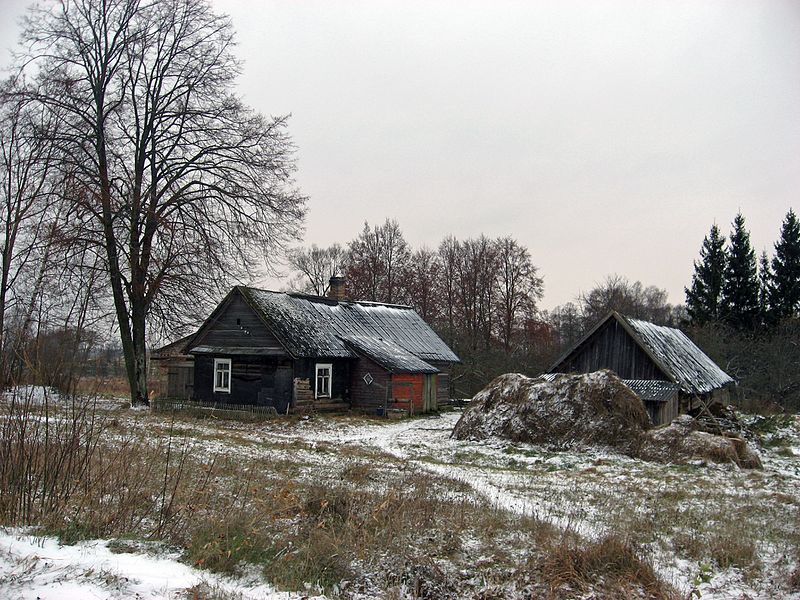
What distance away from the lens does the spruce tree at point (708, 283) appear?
46.9 meters

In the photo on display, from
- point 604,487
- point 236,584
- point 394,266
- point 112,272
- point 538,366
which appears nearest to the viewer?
point 236,584

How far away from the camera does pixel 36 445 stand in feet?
22.4

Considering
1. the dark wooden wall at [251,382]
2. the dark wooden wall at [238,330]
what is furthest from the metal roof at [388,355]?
the dark wooden wall at [238,330]

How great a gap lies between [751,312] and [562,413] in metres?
34.1

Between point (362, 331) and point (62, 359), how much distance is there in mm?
25376

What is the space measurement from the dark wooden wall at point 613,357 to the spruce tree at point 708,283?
84.7 ft

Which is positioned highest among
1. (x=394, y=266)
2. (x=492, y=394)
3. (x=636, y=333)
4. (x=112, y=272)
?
(x=394, y=266)

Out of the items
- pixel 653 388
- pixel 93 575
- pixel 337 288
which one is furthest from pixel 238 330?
pixel 93 575

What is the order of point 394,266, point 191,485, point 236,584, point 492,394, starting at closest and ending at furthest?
point 236,584 < point 191,485 < point 492,394 < point 394,266

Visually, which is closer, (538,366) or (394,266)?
(538,366)

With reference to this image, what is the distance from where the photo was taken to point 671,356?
971 inches

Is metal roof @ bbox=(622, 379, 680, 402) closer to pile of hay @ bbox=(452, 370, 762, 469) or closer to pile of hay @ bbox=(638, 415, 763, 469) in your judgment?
pile of hay @ bbox=(452, 370, 762, 469)

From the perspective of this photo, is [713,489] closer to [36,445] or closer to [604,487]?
[604,487]

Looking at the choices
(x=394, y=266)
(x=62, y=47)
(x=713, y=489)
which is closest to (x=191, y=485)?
(x=713, y=489)
